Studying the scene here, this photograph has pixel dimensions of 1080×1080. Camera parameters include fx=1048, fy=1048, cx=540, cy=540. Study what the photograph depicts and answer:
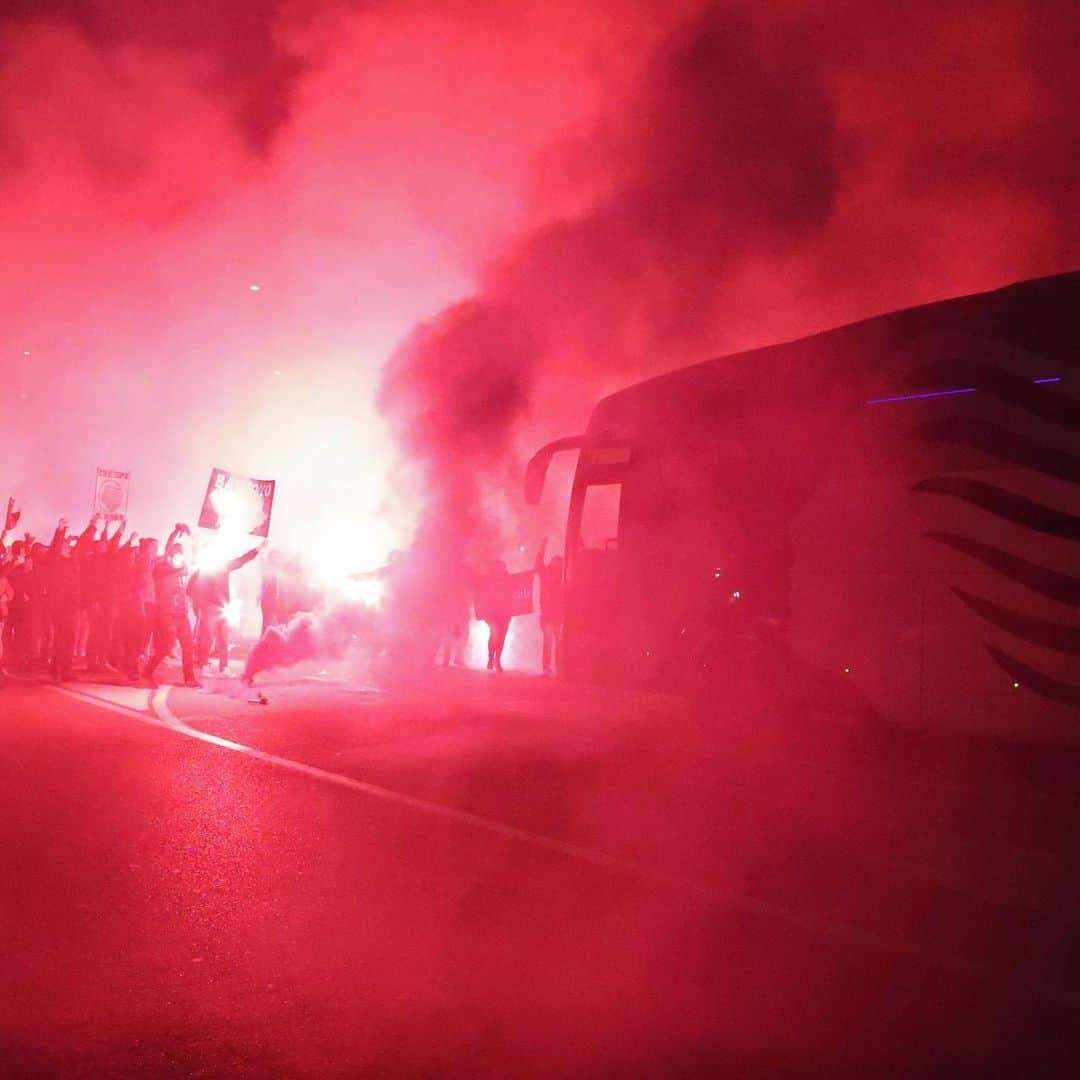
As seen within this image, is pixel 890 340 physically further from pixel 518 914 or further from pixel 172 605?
pixel 172 605

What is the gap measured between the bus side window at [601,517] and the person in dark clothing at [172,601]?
4.16 meters

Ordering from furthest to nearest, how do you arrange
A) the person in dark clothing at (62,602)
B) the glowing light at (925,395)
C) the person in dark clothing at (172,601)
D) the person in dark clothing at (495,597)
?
the person in dark clothing at (495,597), the person in dark clothing at (62,602), the person in dark clothing at (172,601), the glowing light at (925,395)

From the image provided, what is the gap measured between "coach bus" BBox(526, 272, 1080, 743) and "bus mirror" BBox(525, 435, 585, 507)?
77cm

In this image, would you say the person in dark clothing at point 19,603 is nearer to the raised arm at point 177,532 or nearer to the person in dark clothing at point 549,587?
the raised arm at point 177,532

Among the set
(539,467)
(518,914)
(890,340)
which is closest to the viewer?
(518,914)

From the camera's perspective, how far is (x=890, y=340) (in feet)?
22.3

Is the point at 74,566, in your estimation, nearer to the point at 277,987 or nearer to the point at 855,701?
the point at 855,701

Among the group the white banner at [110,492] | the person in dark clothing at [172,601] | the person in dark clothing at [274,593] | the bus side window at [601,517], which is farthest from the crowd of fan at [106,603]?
the white banner at [110,492]

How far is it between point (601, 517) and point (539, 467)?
950 mm

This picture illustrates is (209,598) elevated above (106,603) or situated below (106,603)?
above

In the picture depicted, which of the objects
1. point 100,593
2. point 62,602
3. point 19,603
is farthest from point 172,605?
point 19,603

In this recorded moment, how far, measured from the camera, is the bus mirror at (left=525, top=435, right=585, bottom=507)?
9.35 meters

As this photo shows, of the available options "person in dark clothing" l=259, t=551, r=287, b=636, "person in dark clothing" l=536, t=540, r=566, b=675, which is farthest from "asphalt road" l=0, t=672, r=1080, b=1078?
"person in dark clothing" l=536, t=540, r=566, b=675

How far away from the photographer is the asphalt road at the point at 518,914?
2.68 m
